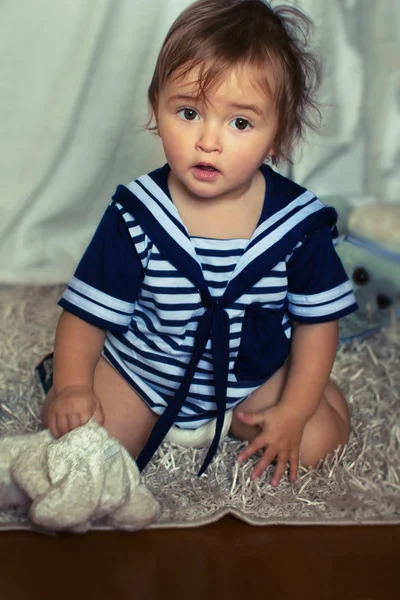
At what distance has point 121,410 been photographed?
114cm

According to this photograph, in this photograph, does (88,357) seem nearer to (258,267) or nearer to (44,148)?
(258,267)

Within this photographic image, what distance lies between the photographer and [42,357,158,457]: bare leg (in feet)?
3.72

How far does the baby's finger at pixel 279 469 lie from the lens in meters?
1.10

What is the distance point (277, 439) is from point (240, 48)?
1.57 ft

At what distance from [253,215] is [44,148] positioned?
2.09 feet

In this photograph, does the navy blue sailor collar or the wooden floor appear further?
the navy blue sailor collar

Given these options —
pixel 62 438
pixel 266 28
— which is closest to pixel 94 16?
pixel 266 28

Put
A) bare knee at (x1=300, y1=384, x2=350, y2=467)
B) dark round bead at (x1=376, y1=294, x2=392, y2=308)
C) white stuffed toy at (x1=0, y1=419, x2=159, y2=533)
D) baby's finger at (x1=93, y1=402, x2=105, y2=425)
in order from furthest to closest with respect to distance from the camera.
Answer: dark round bead at (x1=376, y1=294, x2=392, y2=308)
bare knee at (x1=300, y1=384, x2=350, y2=467)
baby's finger at (x1=93, y1=402, x2=105, y2=425)
white stuffed toy at (x1=0, y1=419, x2=159, y2=533)

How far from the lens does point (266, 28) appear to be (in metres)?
0.99

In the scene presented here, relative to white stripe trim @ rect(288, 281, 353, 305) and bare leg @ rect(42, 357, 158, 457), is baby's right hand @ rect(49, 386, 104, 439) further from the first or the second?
white stripe trim @ rect(288, 281, 353, 305)

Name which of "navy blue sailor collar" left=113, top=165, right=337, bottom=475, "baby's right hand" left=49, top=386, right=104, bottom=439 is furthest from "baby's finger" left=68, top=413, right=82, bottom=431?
"navy blue sailor collar" left=113, top=165, right=337, bottom=475

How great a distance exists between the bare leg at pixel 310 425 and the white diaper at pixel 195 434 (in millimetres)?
23

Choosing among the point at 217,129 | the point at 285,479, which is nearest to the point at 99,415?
the point at 285,479

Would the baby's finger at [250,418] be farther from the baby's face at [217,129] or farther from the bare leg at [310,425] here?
the baby's face at [217,129]
